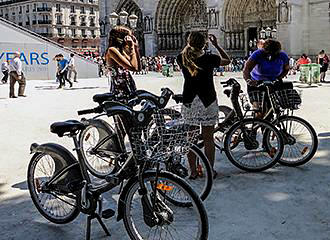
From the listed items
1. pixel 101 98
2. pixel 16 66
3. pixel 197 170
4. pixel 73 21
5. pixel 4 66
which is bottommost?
pixel 197 170

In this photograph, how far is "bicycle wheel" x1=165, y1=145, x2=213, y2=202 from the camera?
3.80 m

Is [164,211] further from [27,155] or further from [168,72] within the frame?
[168,72]

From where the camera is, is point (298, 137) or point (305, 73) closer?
point (298, 137)

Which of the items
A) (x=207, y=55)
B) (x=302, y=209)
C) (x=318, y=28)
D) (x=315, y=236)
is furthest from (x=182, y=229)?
(x=318, y=28)

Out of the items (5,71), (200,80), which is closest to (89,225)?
(200,80)

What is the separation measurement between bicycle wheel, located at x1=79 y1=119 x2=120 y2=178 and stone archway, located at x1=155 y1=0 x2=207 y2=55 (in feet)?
103

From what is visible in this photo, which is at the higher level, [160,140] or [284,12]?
[284,12]

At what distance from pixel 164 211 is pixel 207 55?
75.4 inches

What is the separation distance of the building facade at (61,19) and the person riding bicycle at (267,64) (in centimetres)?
6105

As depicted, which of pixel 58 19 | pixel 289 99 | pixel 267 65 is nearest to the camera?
pixel 289 99

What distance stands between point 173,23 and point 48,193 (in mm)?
33941

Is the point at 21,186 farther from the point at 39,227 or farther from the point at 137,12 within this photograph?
the point at 137,12

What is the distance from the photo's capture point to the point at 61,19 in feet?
223

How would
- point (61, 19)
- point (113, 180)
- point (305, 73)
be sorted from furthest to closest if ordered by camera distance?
point (61, 19)
point (305, 73)
point (113, 180)
